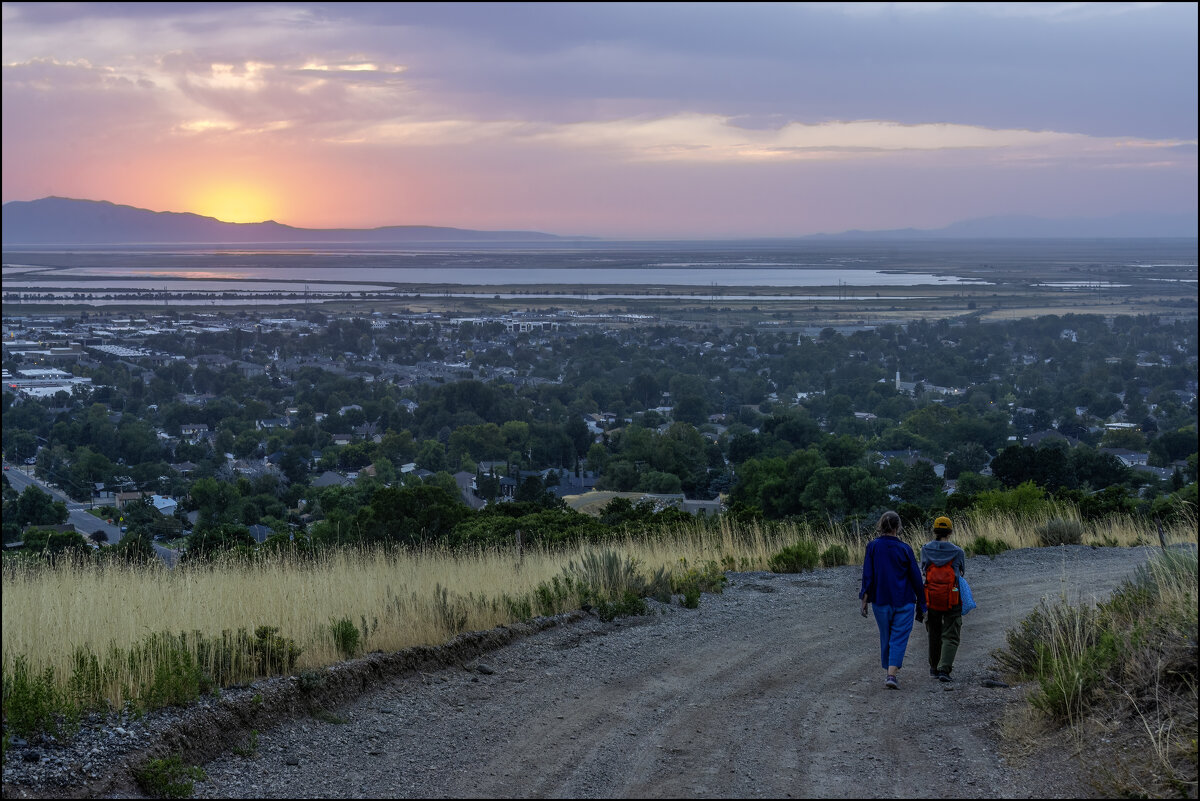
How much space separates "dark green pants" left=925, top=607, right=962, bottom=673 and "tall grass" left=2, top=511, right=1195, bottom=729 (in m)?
3.19

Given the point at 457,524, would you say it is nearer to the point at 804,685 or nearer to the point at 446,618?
the point at 446,618

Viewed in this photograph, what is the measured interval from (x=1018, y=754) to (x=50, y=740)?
4790mm

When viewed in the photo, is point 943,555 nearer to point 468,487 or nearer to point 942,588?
point 942,588

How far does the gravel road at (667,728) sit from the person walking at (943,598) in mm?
169

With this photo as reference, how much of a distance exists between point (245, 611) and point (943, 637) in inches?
187

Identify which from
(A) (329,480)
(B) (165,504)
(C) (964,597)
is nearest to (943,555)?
(C) (964,597)

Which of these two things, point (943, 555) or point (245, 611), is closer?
point (245, 611)

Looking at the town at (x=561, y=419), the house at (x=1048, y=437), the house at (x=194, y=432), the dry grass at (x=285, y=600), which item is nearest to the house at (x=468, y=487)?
the town at (x=561, y=419)

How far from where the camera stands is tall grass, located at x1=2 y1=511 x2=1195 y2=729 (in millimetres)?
5609

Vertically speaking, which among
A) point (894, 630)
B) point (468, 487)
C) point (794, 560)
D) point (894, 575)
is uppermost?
point (894, 575)

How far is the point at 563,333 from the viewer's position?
295 feet

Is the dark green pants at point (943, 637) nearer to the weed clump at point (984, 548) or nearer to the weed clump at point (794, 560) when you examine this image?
the weed clump at point (794, 560)

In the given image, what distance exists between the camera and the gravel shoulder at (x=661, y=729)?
16.0 ft

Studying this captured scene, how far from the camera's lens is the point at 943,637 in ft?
22.9
